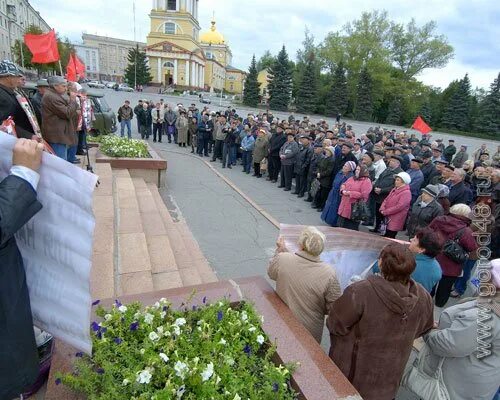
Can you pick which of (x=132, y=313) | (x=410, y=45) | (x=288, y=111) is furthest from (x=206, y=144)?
(x=410, y=45)

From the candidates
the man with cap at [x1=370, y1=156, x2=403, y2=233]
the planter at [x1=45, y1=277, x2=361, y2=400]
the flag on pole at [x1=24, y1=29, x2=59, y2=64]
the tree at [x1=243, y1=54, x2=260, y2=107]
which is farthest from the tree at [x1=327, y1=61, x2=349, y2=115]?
the planter at [x1=45, y1=277, x2=361, y2=400]

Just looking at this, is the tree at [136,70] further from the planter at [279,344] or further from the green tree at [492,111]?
the planter at [279,344]

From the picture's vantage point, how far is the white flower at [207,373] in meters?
1.94

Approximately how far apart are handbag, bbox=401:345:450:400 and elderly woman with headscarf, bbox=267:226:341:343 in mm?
807

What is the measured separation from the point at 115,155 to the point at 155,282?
20.1 ft

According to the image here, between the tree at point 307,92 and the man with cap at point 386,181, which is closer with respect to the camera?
the man with cap at point 386,181

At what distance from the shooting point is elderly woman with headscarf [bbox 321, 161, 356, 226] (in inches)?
292

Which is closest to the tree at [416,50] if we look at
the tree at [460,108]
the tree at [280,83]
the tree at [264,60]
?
the tree at [460,108]

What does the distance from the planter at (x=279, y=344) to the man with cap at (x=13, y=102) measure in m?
2.63

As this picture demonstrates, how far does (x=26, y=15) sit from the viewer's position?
65500 mm

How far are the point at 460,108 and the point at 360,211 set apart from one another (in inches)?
1835

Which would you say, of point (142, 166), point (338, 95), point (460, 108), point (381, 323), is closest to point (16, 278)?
point (381, 323)

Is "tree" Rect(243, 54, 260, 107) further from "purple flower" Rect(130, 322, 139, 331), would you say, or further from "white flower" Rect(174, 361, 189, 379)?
"white flower" Rect(174, 361, 189, 379)

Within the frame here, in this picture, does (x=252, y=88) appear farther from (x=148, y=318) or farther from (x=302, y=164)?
(x=148, y=318)
